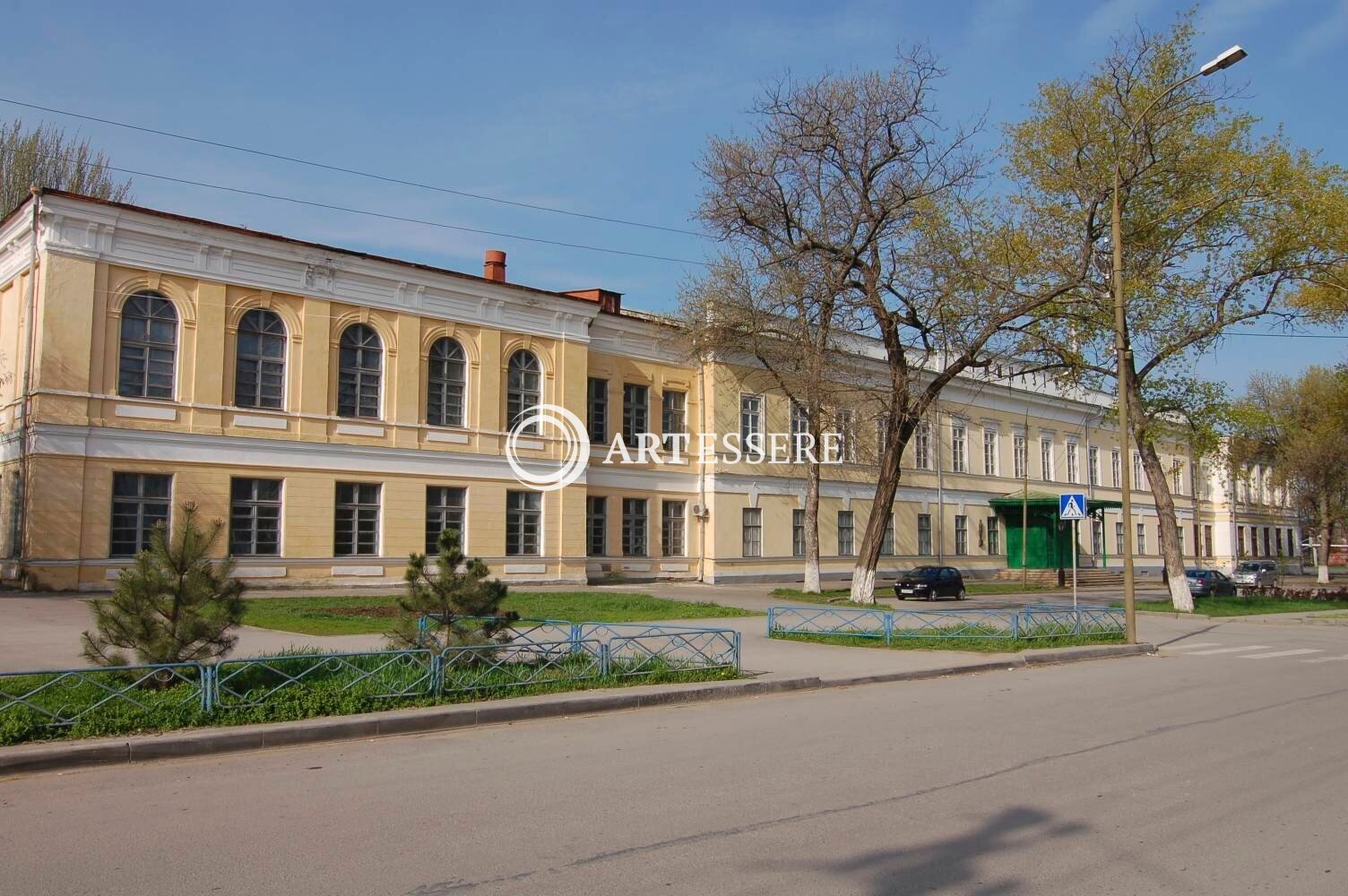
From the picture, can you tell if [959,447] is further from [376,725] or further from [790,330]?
[376,725]

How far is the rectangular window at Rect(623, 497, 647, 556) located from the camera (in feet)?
134

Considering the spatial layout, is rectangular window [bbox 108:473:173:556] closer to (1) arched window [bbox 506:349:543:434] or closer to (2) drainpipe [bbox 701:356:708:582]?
(1) arched window [bbox 506:349:543:434]

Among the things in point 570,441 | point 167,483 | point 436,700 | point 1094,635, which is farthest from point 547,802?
point 570,441

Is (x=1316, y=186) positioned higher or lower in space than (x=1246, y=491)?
higher

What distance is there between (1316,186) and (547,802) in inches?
1243

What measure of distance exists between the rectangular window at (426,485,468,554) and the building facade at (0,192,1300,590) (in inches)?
2.8

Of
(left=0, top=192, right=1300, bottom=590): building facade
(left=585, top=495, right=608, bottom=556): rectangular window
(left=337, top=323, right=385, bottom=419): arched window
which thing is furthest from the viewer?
(left=585, top=495, right=608, bottom=556): rectangular window

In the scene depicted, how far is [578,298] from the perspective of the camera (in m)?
38.0

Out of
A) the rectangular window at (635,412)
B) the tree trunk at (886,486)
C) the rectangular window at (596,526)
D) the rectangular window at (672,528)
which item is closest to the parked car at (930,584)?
the tree trunk at (886,486)

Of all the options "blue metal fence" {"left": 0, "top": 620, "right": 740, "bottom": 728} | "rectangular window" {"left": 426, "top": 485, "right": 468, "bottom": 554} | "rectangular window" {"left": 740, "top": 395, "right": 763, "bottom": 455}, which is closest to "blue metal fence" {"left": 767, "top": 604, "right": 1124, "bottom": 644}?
"blue metal fence" {"left": 0, "top": 620, "right": 740, "bottom": 728}

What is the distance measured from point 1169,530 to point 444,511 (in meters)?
22.7

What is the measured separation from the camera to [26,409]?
27.0m

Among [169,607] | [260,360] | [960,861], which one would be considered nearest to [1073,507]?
[960,861]

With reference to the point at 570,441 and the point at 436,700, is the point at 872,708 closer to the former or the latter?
the point at 436,700
